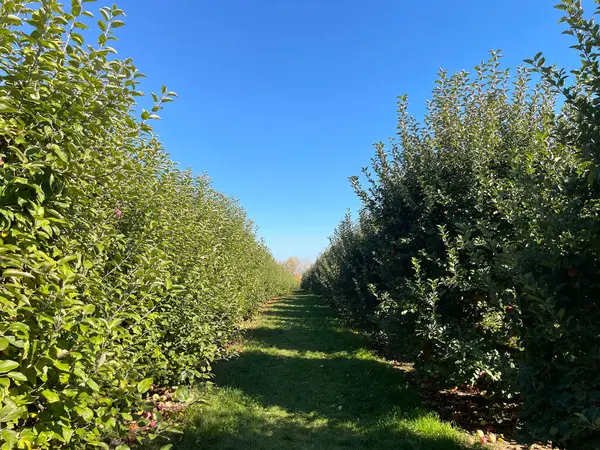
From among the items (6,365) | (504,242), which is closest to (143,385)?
(6,365)

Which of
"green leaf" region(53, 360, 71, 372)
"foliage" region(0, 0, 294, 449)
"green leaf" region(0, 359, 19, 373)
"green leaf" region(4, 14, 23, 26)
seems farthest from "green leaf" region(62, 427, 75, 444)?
"green leaf" region(4, 14, 23, 26)

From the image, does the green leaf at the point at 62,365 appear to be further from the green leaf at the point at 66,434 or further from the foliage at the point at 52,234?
the green leaf at the point at 66,434

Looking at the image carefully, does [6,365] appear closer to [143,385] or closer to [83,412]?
[83,412]

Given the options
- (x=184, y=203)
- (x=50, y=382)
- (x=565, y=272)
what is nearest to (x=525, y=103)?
(x=565, y=272)

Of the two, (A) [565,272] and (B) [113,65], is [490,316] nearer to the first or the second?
(A) [565,272]

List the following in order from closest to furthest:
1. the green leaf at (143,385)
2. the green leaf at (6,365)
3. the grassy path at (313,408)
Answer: the green leaf at (6,365) < the green leaf at (143,385) < the grassy path at (313,408)

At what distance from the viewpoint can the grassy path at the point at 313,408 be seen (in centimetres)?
464

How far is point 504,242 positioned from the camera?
409 centimetres

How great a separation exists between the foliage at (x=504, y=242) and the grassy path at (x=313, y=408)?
87cm

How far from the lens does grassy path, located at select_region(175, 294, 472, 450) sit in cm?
464

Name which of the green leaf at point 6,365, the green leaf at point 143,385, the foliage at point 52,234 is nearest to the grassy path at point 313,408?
the green leaf at point 143,385

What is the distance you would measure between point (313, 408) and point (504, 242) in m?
4.20

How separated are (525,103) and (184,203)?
6.14m

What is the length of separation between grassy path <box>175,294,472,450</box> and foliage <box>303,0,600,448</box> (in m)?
0.87
